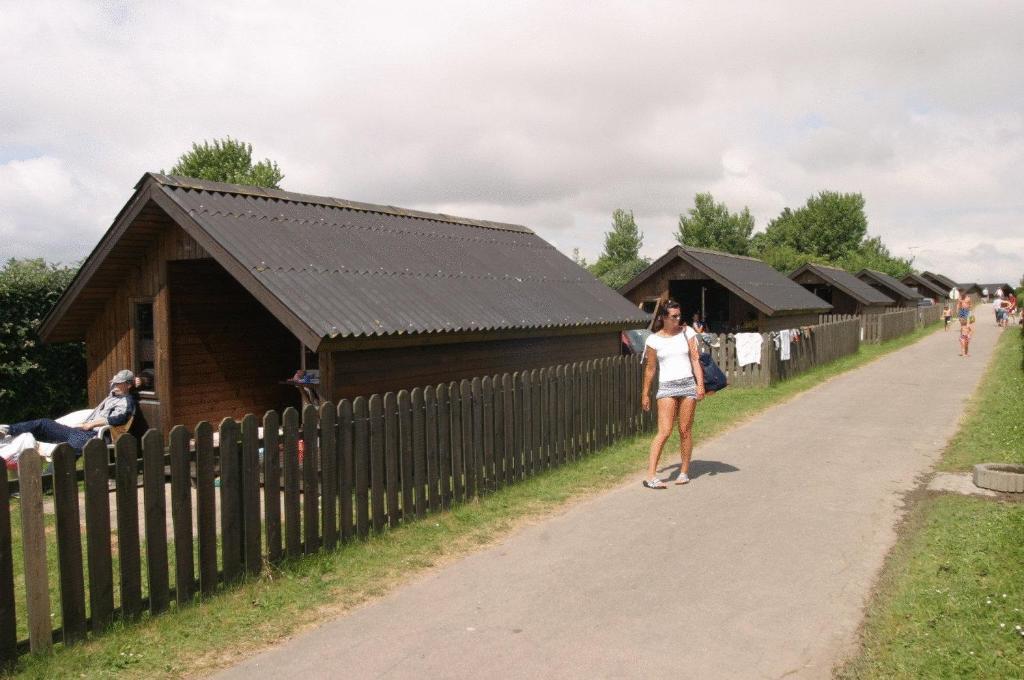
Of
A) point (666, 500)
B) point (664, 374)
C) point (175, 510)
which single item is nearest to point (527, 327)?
point (664, 374)

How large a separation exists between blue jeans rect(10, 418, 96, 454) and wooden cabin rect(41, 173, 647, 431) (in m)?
1.29

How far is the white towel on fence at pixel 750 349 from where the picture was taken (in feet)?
64.1

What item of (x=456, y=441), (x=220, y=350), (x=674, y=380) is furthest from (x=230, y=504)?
(x=220, y=350)

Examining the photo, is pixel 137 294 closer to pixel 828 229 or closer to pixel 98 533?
pixel 98 533

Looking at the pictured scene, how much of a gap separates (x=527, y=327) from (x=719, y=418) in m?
4.29

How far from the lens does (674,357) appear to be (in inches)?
336

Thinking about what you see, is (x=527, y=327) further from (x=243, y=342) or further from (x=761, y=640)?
(x=761, y=640)

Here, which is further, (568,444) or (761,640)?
(568,444)

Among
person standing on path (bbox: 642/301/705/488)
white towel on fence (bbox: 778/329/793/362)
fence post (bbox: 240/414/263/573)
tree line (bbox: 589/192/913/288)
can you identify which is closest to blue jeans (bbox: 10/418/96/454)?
fence post (bbox: 240/414/263/573)

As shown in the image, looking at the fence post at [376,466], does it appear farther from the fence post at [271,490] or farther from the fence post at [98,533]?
the fence post at [98,533]

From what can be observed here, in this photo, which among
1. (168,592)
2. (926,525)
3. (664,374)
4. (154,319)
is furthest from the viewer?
(154,319)

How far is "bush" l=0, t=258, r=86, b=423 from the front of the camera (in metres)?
12.3

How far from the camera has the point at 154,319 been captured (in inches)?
448

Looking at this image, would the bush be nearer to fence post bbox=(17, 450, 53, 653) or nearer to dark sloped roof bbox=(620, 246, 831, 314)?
fence post bbox=(17, 450, 53, 653)
